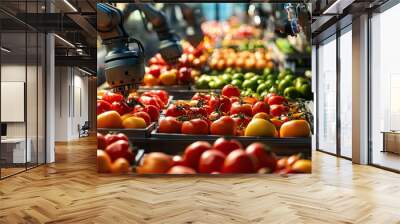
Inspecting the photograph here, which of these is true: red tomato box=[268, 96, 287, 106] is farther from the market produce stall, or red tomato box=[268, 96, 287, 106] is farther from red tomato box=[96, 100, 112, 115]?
red tomato box=[96, 100, 112, 115]

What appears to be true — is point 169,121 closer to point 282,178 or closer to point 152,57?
point 152,57

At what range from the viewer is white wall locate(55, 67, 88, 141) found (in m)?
14.3

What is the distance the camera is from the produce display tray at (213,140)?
15.2ft

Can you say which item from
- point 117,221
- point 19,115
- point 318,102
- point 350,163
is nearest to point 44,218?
point 117,221

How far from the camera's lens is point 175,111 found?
479 centimetres

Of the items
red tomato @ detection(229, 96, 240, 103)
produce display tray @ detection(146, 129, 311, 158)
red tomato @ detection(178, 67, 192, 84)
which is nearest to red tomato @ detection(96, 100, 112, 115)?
produce display tray @ detection(146, 129, 311, 158)

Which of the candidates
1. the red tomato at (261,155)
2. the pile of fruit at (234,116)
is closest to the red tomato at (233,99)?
the pile of fruit at (234,116)

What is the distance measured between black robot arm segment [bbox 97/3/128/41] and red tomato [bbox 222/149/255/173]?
1727 millimetres

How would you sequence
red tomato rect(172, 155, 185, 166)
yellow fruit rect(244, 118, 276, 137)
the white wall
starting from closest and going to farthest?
1. red tomato rect(172, 155, 185, 166)
2. yellow fruit rect(244, 118, 276, 137)
3. the white wall

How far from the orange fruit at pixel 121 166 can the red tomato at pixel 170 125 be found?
54 centimetres

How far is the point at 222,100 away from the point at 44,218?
86.1 inches

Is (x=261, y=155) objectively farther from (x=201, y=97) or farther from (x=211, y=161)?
(x=201, y=97)

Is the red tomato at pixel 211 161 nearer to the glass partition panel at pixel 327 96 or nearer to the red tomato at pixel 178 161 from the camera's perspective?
the red tomato at pixel 178 161

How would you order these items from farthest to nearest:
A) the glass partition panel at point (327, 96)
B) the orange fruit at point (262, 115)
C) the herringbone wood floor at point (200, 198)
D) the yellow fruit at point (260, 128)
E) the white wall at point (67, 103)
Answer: the white wall at point (67, 103) < the glass partition panel at point (327, 96) < the orange fruit at point (262, 115) < the yellow fruit at point (260, 128) < the herringbone wood floor at point (200, 198)
